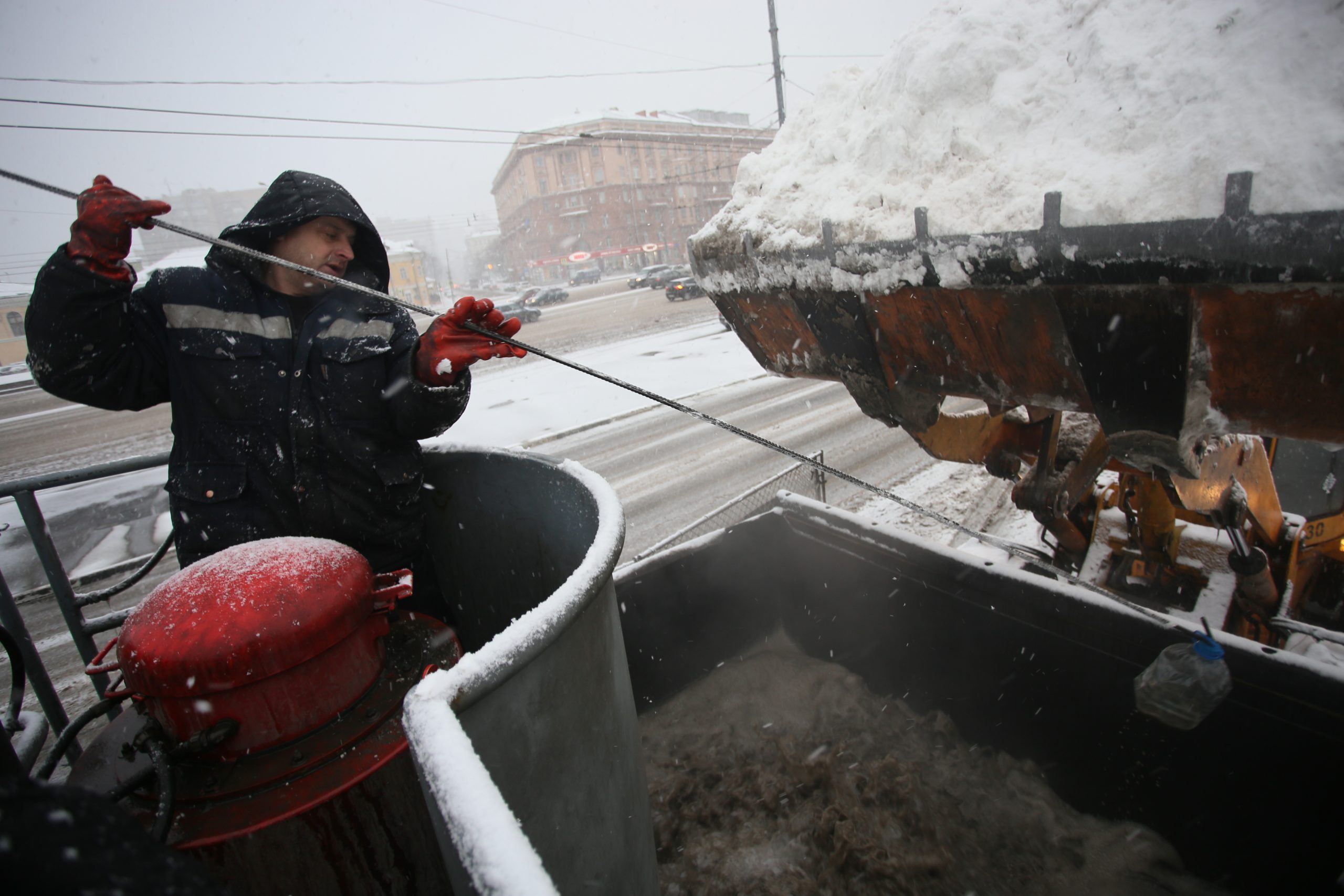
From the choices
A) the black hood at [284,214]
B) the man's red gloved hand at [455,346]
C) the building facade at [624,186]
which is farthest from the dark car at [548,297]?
the man's red gloved hand at [455,346]

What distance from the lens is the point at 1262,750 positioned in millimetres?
1963

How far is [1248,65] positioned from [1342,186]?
1.28 ft

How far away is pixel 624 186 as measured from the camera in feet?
184

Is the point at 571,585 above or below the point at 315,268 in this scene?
below

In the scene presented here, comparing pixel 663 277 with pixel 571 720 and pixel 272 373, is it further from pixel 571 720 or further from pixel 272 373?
pixel 571 720

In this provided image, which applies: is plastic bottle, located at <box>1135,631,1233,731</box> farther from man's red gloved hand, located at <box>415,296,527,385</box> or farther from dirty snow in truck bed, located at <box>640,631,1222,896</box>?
man's red gloved hand, located at <box>415,296,527,385</box>

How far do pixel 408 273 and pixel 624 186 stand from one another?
2024 centimetres

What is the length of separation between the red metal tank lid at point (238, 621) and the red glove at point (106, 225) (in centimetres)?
114

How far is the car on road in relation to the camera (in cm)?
2662

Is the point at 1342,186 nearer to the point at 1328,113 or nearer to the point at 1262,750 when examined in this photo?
the point at 1328,113

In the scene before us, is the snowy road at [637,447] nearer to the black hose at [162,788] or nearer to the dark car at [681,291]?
the black hose at [162,788]

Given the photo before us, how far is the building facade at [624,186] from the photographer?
5134 cm

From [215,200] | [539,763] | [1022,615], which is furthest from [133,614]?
[215,200]

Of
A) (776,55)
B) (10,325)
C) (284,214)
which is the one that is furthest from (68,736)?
(10,325)
